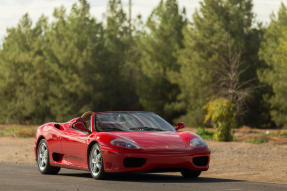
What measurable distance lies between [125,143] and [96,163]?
2.54ft

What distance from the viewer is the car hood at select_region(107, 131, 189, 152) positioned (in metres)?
11.1

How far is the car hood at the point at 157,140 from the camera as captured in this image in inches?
438

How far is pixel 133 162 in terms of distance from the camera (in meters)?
11.1

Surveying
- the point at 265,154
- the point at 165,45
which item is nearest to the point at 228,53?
the point at 165,45

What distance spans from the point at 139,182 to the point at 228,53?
42271 mm

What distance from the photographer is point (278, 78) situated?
166 ft

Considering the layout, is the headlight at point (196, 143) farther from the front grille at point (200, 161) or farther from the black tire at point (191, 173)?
the black tire at point (191, 173)

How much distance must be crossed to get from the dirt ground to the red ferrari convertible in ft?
6.25

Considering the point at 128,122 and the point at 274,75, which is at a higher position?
the point at 274,75

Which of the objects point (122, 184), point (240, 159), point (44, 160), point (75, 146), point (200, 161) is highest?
point (75, 146)

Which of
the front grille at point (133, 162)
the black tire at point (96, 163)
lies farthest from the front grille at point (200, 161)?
the black tire at point (96, 163)

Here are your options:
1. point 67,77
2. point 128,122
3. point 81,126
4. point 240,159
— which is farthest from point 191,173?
point 67,77

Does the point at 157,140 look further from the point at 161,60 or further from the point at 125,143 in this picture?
the point at 161,60

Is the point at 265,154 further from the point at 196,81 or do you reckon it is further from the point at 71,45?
the point at 71,45
